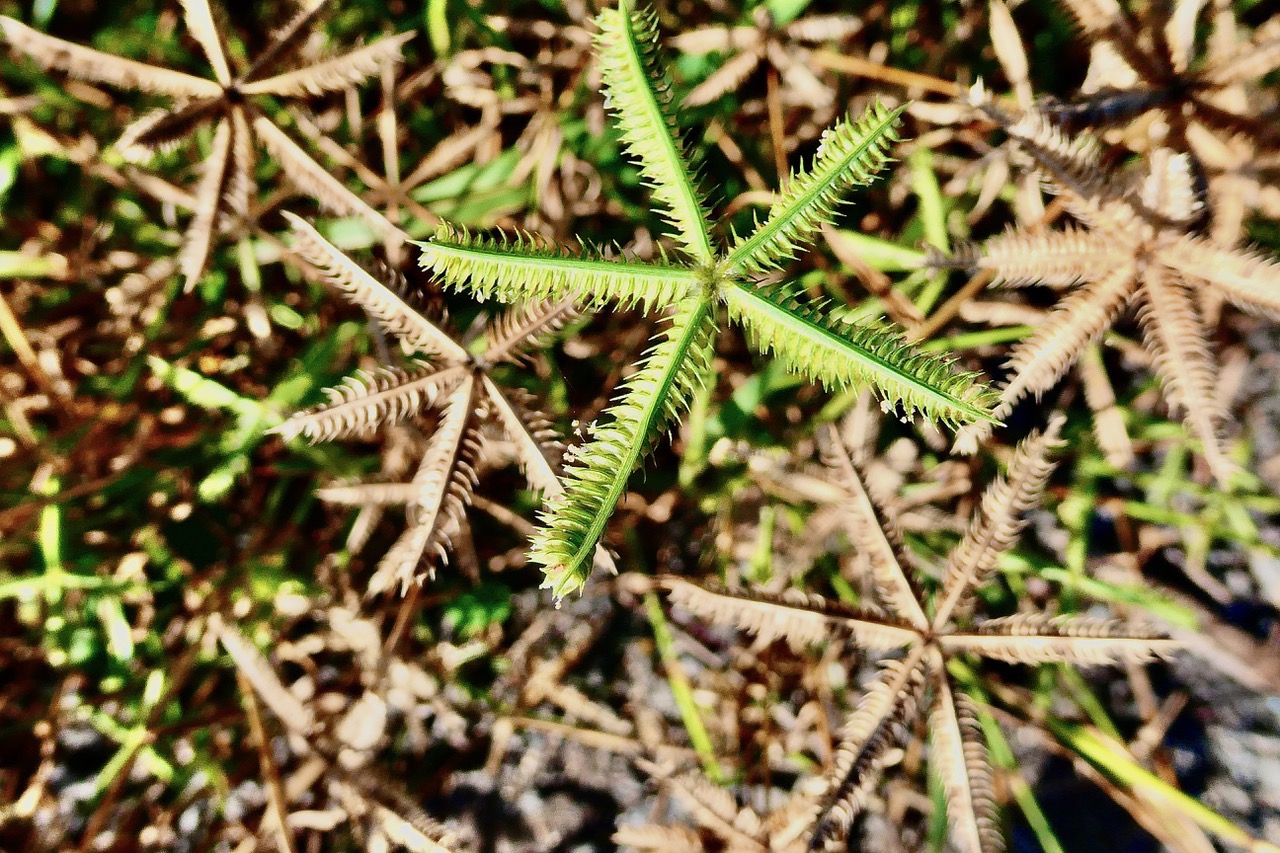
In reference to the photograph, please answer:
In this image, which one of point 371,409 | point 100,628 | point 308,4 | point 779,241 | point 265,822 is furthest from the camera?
point 100,628

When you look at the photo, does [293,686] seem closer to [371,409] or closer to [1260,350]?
[371,409]

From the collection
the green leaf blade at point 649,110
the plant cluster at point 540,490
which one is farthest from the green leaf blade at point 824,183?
the plant cluster at point 540,490

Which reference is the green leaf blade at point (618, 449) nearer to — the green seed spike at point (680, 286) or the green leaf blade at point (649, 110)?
the green seed spike at point (680, 286)

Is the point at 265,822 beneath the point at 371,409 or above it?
beneath

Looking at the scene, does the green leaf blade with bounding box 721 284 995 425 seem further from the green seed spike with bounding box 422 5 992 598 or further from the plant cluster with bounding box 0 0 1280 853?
the plant cluster with bounding box 0 0 1280 853

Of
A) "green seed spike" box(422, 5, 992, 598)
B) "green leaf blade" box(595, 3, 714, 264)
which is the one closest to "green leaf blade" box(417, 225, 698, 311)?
"green seed spike" box(422, 5, 992, 598)

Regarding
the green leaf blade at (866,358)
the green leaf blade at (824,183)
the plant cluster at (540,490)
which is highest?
the green leaf blade at (824,183)

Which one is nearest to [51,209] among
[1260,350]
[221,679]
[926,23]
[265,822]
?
[221,679]
